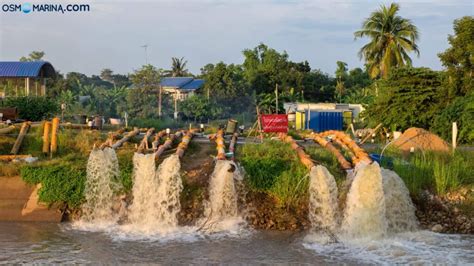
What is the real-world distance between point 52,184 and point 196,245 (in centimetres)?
406

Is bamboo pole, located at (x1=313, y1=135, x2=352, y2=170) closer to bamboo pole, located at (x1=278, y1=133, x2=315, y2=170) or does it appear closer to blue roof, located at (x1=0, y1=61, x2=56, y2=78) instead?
bamboo pole, located at (x1=278, y1=133, x2=315, y2=170)

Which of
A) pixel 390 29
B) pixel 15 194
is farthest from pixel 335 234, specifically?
pixel 390 29

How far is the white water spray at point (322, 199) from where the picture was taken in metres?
11.7

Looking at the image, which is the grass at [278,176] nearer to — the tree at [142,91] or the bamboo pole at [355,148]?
the bamboo pole at [355,148]

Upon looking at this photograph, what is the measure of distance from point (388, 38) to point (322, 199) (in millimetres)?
29562

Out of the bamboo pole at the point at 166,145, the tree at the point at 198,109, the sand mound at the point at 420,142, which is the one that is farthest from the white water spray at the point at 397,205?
the tree at the point at 198,109

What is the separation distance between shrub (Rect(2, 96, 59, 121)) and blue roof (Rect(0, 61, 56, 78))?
761 centimetres

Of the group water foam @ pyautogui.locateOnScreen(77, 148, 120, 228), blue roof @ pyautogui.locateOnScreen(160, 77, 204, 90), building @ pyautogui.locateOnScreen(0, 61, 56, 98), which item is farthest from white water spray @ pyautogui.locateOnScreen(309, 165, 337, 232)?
blue roof @ pyautogui.locateOnScreen(160, 77, 204, 90)

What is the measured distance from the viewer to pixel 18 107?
2248cm

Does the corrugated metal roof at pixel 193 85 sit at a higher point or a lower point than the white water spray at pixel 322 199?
higher

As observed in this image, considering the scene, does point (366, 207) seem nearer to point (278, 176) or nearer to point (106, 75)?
point (278, 176)

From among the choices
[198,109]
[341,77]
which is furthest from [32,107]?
[341,77]

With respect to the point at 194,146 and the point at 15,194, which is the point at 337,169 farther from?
the point at 15,194

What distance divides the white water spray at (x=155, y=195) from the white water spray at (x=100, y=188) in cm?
55
